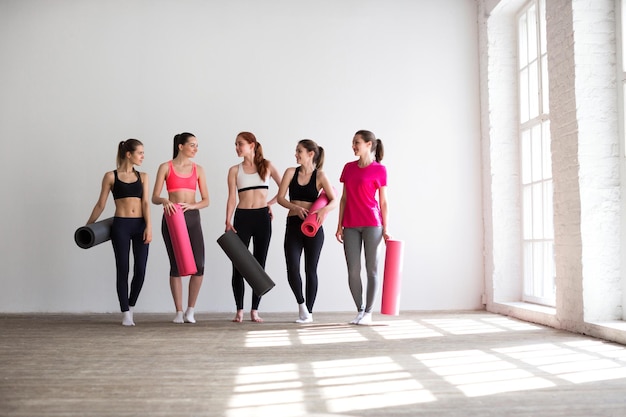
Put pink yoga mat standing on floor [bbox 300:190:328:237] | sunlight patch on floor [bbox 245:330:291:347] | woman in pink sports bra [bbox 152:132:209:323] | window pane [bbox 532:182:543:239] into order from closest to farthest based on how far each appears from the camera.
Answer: sunlight patch on floor [bbox 245:330:291:347], pink yoga mat standing on floor [bbox 300:190:328:237], woman in pink sports bra [bbox 152:132:209:323], window pane [bbox 532:182:543:239]

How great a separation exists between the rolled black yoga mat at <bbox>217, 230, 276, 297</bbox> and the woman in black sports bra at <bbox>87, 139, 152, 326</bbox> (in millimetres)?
675

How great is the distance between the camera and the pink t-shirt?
5.05m

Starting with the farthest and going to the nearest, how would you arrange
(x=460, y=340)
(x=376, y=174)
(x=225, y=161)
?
(x=225, y=161)
(x=376, y=174)
(x=460, y=340)

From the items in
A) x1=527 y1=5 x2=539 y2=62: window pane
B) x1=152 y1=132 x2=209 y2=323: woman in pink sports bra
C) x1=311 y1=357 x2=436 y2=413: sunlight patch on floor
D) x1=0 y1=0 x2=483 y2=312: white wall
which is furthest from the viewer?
x1=0 y1=0 x2=483 y2=312: white wall

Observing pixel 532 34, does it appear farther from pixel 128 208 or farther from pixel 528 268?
pixel 128 208

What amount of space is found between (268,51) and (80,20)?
5.84 feet

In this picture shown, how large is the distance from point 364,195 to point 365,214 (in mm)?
139

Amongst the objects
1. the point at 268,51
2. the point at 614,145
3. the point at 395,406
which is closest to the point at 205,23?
the point at 268,51

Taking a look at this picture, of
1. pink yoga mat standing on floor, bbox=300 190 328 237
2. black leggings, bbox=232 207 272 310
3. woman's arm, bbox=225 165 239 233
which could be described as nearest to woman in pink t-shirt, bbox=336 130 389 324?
pink yoga mat standing on floor, bbox=300 190 328 237

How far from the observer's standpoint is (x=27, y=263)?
640 centimetres

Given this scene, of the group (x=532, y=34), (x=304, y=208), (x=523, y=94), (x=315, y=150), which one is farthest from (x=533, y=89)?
(x=304, y=208)

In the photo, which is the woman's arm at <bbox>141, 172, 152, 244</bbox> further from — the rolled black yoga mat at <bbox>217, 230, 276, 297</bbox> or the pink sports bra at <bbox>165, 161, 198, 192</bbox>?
the rolled black yoga mat at <bbox>217, 230, 276, 297</bbox>

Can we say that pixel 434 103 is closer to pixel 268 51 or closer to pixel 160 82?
pixel 268 51

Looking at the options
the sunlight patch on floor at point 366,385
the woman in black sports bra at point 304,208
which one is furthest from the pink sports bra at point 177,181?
the sunlight patch on floor at point 366,385
